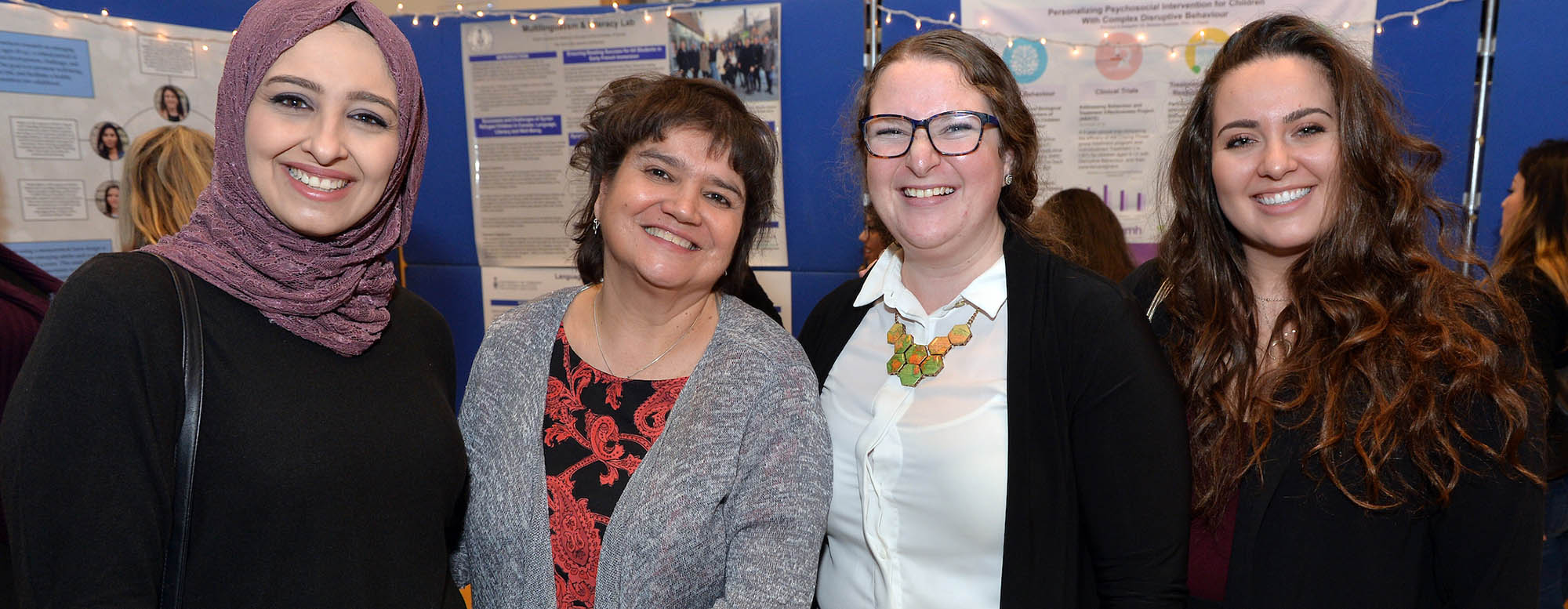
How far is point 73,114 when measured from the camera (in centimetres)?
361

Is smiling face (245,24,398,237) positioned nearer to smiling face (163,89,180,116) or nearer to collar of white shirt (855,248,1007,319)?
collar of white shirt (855,248,1007,319)

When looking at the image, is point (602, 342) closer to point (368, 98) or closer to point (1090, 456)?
point (368, 98)

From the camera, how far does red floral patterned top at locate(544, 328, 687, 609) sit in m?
1.67

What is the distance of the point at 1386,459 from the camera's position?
1.55 metres

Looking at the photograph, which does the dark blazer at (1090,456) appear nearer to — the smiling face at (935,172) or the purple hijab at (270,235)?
the smiling face at (935,172)

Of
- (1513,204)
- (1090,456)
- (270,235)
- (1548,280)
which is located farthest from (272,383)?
(1513,204)

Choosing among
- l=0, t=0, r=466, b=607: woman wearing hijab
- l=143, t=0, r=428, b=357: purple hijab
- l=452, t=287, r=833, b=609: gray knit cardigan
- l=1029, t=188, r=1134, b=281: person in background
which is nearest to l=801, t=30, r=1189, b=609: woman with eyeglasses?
l=452, t=287, r=833, b=609: gray knit cardigan

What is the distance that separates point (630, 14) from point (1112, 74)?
215cm

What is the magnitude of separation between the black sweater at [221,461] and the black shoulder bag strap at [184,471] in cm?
1

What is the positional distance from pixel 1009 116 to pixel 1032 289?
328 millimetres

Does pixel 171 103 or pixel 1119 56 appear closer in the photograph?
pixel 1119 56

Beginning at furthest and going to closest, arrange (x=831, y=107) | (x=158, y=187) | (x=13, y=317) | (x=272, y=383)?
(x=831, y=107) < (x=158, y=187) < (x=13, y=317) < (x=272, y=383)

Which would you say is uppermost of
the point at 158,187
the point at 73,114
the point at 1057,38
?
the point at 1057,38

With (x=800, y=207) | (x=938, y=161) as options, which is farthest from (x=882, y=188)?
(x=800, y=207)
